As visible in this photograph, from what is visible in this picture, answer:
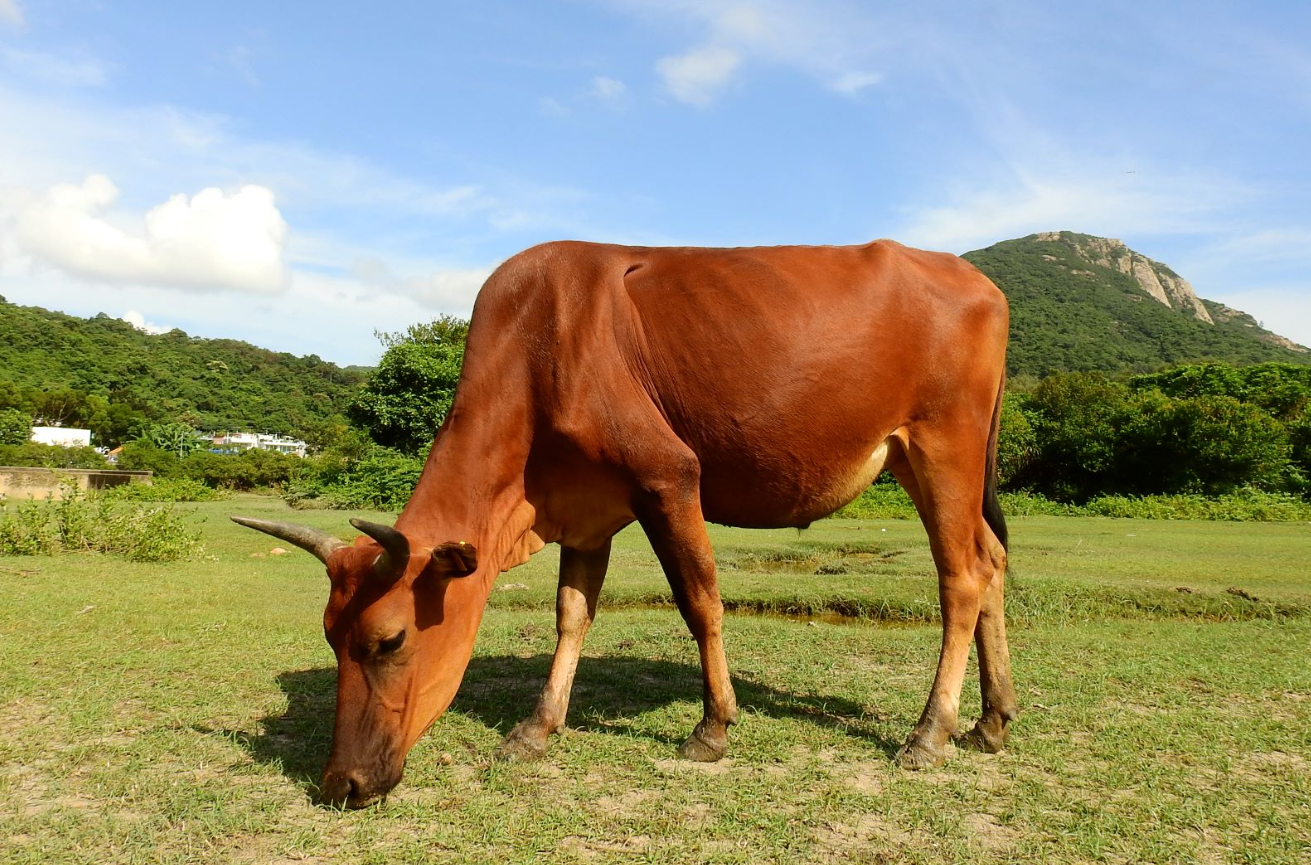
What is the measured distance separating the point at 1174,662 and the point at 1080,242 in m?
129

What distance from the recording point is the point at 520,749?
4.14 m

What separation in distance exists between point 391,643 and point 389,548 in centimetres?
44

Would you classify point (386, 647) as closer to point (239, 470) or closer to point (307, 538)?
point (307, 538)

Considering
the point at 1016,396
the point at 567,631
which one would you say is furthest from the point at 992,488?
the point at 1016,396

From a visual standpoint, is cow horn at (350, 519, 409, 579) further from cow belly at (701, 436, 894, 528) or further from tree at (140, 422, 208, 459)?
tree at (140, 422, 208, 459)

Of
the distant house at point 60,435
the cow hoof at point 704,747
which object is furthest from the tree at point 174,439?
the cow hoof at point 704,747

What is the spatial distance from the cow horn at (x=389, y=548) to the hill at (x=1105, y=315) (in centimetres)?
5886

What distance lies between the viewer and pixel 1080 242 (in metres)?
119

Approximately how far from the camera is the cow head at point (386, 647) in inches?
134

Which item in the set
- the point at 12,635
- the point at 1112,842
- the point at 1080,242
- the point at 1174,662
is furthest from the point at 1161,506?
the point at 1080,242

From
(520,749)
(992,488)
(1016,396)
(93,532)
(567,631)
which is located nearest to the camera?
(520,749)

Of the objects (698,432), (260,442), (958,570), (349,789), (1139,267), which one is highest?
(1139,267)

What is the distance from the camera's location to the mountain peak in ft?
338

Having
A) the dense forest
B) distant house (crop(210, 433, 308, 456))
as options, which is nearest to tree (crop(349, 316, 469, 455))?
the dense forest
